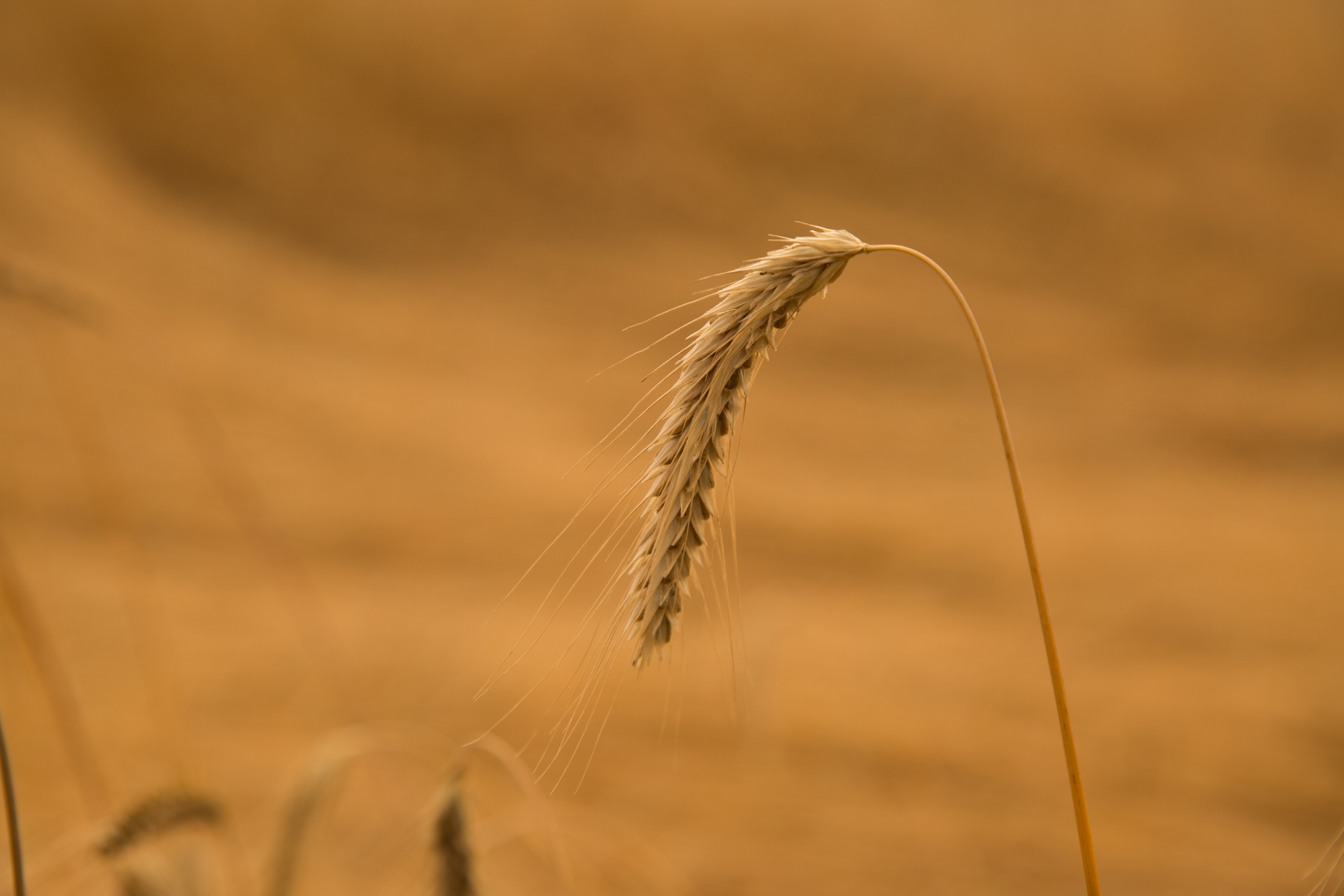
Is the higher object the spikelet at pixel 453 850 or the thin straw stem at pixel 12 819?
the thin straw stem at pixel 12 819

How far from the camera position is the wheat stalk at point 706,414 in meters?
0.45

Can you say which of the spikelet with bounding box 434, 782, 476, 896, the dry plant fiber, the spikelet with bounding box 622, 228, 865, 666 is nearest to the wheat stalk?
the spikelet with bounding box 622, 228, 865, 666

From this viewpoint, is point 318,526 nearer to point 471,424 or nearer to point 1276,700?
point 471,424

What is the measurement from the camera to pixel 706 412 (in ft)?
1.51

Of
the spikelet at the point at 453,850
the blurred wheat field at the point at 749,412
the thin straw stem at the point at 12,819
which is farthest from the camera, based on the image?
the blurred wheat field at the point at 749,412

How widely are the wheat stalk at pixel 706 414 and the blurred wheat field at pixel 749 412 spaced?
35cm

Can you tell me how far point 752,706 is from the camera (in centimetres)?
217

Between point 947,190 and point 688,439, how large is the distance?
5.39 meters

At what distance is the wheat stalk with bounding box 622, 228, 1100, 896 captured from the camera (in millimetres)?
446

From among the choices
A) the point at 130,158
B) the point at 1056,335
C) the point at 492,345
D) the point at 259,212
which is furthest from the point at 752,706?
the point at 130,158

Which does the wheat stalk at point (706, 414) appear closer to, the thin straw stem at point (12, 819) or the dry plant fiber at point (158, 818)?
the thin straw stem at point (12, 819)

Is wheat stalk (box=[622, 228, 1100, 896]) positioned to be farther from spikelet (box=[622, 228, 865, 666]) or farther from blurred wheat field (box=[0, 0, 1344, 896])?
blurred wheat field (box=[0, 0, 1344, 896])

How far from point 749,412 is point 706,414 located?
12.6ft

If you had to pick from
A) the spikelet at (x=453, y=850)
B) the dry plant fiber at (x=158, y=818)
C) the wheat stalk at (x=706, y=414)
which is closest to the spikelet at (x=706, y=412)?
the wheat stalk at (x=706, y=414)
